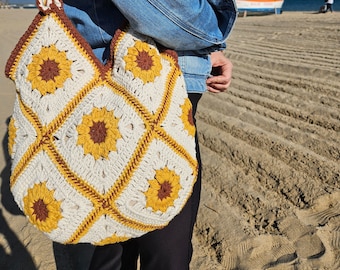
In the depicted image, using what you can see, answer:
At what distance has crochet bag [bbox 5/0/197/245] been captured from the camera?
861 mm

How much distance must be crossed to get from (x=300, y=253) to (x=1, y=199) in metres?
1.91

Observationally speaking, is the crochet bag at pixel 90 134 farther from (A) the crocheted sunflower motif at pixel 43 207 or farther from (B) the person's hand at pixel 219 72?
(B) the person's hand at pixel 219 72

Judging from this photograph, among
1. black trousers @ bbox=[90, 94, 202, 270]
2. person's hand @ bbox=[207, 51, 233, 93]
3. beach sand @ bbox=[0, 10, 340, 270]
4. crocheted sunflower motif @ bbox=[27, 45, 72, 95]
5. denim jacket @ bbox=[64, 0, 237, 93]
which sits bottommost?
beach sand @ bbox=[0, 10, 340, 270]

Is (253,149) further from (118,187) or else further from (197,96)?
→ (118,187)

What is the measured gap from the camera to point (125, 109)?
2.81 feet

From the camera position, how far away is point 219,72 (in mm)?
1171

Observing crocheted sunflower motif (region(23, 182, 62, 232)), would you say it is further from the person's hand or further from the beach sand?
the beach sand

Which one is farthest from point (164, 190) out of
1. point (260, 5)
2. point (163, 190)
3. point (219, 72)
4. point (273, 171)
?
point (260, 5)

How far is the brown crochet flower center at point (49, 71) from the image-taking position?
2.87 feet

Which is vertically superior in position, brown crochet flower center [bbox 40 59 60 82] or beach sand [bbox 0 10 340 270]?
brown crochet flower center [bbox 40 59 60 82]

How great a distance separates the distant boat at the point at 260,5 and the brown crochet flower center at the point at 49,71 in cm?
1465

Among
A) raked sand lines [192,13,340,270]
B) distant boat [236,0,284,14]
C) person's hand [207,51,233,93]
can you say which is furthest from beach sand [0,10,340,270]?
distant boat [236,0,284,14]

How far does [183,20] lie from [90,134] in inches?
12.9

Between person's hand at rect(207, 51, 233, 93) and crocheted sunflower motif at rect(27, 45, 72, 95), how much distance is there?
437mm
